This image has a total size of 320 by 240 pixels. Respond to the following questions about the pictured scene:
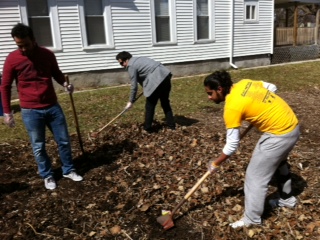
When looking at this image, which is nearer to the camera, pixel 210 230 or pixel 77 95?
pixel 210 230

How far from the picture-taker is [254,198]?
119 inches

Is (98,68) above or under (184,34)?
under

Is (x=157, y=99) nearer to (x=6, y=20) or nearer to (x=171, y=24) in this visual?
(x=6, y=20)

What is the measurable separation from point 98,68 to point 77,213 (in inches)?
319

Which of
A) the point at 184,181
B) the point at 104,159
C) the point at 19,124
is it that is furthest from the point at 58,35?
the point at 184,181

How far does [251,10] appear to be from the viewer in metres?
14.5

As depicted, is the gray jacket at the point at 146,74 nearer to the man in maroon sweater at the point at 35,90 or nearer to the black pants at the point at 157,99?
the black pants at the point at 157,99

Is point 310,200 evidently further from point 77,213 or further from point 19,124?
point 19,124

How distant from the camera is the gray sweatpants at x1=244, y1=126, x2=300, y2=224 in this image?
2883 mm

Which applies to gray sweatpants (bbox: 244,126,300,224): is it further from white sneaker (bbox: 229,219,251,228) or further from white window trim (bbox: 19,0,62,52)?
white window trim (bbox: 19,0,62,52)

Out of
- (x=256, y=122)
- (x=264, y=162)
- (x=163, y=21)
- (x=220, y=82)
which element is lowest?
(x=264, y=162)

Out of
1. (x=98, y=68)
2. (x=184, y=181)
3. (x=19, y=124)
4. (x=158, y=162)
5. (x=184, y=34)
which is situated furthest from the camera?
(x=184, y=34)

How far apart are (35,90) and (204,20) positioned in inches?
421

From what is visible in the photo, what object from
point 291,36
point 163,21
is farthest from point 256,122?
point 291,36
